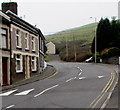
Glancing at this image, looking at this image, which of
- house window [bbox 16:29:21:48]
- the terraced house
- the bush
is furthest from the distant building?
house window [bbox 16:29:21:48]

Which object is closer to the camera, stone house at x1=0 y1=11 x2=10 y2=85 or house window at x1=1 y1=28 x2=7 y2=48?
stone house at x1=0 y1=11 x2=10 y2=85

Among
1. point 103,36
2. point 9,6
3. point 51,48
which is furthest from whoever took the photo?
point 51,48

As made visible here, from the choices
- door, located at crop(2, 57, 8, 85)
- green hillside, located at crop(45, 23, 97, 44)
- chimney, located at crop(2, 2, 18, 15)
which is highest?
green hillside, located at crop(45, 23, 97, 44)

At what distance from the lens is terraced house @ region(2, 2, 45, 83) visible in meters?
21.6

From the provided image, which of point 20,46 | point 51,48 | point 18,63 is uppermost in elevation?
point 51,48

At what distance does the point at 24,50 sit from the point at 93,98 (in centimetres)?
1424

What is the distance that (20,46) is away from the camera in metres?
23.8

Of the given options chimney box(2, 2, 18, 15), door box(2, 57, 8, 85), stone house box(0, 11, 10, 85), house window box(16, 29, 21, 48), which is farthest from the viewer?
chimney box(2, 2, 18, 15)

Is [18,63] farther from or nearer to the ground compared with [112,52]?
nearer to the ground

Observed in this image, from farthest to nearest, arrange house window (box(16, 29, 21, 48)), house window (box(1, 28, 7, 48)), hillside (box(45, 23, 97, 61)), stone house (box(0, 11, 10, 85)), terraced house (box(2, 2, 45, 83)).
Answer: hillside (box(45, 23, 97, 61)) < house window (box(16, 29, 21, 48)) < terraced house (box(2, 2, 45, 83)) < house window (box(1, 28, 7, 48)) < stone house (box(0, 11, 10, 85))

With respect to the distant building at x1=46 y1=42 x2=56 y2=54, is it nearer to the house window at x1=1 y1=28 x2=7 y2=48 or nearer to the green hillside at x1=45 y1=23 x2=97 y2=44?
the green hillside at x1=45 y1=23 x2=97 y2=44

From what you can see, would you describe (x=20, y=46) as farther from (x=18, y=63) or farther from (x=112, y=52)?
(x=112, y=52)

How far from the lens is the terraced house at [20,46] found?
21.6 meters

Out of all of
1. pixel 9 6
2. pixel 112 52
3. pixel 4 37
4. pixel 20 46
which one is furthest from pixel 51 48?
pixel 4 37
